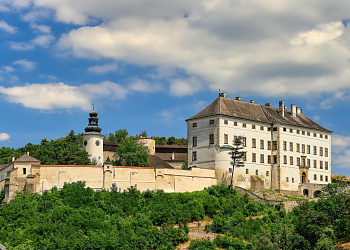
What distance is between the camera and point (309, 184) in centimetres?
7588

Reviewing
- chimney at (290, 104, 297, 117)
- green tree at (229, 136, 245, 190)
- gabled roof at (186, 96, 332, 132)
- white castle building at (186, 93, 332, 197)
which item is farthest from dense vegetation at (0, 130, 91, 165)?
chimney at (290, 104, 297, 117)

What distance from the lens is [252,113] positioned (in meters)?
76.2

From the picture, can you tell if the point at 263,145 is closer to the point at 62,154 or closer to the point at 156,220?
the point at 156,220

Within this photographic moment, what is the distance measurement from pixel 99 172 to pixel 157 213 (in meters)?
9.25

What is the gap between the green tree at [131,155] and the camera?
73.1m

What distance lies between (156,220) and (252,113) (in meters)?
→ 25.6

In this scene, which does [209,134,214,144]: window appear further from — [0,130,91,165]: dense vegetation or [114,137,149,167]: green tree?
[0,130,91,165]: dense vegetation

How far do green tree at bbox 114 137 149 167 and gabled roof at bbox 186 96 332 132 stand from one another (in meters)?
8.18

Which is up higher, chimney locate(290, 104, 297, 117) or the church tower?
chimney locate(290, 104, 297, 117)

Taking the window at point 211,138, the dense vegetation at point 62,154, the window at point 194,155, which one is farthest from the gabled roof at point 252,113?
the dense vegetation at point 62,154

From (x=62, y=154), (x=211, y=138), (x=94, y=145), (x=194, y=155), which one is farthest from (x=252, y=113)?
(x=62, y=154)

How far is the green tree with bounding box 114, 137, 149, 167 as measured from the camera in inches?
2879

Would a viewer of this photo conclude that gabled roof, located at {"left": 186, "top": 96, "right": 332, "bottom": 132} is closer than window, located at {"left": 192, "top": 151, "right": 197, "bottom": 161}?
No

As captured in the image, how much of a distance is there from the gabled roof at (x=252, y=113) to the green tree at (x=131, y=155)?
26.8ft
